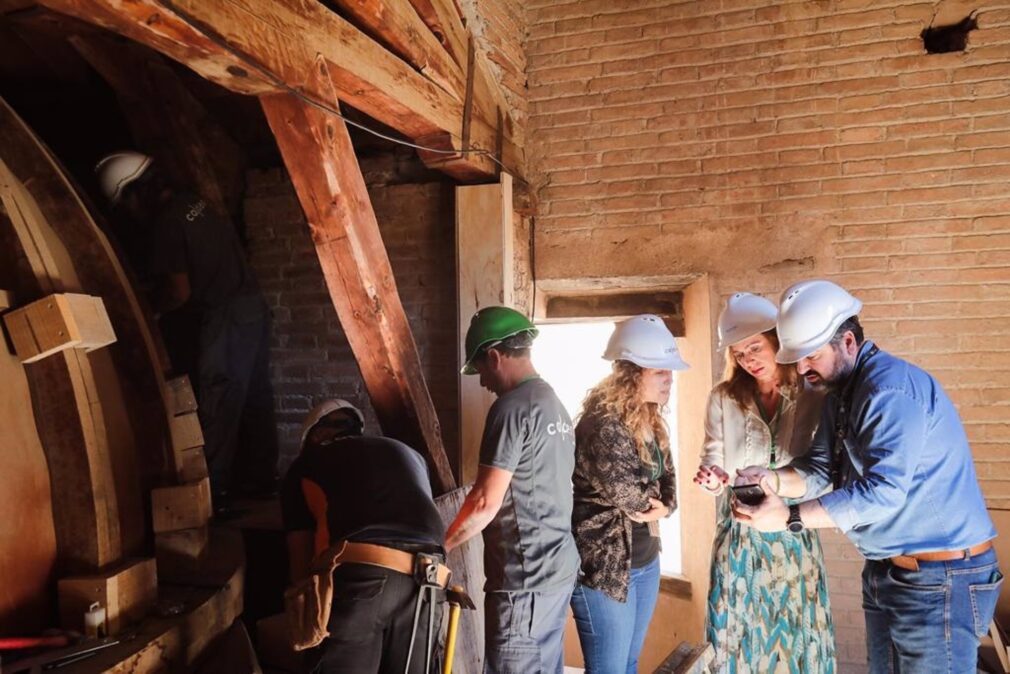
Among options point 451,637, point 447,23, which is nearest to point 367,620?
point 451,637

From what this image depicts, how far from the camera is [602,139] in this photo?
15.5 ft

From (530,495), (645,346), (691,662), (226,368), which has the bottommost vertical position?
(691,662)

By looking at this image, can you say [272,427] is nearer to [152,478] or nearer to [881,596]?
[152,478]

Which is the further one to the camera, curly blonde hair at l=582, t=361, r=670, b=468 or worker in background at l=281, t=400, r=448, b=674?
curly blonde hair at l=582, t=361, r=670, b=468

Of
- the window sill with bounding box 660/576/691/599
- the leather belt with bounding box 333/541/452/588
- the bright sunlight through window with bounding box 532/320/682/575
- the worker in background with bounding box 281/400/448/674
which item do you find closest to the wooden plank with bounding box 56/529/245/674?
the worker in background with bounding box 281/400/448/674

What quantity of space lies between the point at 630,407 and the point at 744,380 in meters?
0.70

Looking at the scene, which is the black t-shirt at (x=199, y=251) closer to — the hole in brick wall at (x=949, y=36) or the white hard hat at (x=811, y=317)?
the white hard hat at (x=811, y=317)

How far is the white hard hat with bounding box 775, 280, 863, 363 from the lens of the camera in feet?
8.75

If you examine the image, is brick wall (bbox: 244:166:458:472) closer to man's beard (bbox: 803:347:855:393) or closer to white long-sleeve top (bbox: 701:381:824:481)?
white long-sleeve top (bbox: 701:381:824:481)

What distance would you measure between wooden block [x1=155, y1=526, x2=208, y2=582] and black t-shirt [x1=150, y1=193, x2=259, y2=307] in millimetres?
1401

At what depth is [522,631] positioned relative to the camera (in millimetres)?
2691

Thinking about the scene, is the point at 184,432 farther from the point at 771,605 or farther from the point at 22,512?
the point at 771,605

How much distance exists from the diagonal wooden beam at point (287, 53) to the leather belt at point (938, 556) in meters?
2.75

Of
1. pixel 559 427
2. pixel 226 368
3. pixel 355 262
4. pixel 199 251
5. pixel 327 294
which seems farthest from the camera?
pixel 327 294
